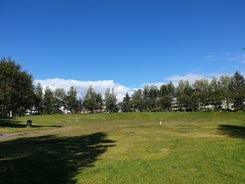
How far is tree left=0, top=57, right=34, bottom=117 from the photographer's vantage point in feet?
148

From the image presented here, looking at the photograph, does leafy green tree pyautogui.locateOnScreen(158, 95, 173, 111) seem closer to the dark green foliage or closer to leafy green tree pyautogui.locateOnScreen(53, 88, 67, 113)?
the dark green foliage

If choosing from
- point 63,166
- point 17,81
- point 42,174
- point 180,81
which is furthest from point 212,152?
point 180,81

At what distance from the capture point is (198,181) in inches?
389

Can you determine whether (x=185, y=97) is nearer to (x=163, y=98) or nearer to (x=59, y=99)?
(x=163, y=98)

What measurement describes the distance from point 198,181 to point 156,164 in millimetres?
3059

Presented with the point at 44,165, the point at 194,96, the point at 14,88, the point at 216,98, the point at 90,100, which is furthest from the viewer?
the point at 90,100

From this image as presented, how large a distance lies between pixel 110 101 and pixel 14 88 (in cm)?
7748

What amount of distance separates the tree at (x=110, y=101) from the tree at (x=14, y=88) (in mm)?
74009

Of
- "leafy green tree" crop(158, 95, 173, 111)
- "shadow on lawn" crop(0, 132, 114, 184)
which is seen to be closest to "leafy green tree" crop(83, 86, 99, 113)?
"leafy green tree" crop(158, 95, 173, 111)

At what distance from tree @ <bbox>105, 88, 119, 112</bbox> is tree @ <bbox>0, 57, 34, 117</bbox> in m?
74.0

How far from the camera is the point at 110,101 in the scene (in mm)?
122812

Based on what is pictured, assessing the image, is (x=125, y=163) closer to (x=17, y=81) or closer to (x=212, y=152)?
(x=212, y=152)

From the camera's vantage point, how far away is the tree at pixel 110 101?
4843 inches

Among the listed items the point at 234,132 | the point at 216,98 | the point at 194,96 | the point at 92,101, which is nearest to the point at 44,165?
the point at 234,132
